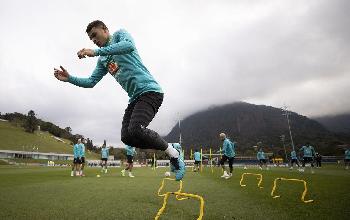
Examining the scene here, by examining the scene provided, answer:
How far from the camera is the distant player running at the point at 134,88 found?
3.55 m

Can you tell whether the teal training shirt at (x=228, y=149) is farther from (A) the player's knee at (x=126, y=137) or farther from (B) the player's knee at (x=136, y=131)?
(B) the player's knee at (x=136, y=131)

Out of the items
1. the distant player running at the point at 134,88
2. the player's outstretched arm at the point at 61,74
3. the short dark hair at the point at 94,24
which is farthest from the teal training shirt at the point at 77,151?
the short dark hair at the point at 94,24

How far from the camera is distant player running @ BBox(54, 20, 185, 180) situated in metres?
3.55

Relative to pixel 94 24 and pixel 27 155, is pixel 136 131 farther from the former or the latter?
pixel 27 155

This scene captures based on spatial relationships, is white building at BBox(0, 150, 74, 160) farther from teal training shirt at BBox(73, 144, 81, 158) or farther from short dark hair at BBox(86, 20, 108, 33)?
short dark hair at BBox(86, 20, 108, 33)

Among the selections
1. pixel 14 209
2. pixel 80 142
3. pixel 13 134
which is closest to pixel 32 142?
pixel 13 134

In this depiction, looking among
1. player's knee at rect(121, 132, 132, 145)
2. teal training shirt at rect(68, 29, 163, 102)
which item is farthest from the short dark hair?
player's knee at rect(121, 132, 132, 145)

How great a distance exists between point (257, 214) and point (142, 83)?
8.52ft

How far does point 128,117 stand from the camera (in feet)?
13.0

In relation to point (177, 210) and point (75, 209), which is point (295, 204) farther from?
point (75, 209)

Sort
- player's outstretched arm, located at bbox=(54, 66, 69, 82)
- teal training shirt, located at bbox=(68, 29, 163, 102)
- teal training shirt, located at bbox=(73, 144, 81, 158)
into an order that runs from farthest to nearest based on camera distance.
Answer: teal training shirt, located at bbox=(73, 144, 81, 158) < player's outstretched arm, located at bbox=(54, 66, 69, 82) < teal training shirt, located at bbox=(68, 29, 163, 102)

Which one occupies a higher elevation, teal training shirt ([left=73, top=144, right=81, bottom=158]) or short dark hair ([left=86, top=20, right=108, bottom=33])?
short dark hair ([left=86, top=20, right=108, bottom=33])

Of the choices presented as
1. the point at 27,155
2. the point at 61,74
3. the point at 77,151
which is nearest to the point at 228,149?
the point at 77,151

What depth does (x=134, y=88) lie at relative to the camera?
387cm
